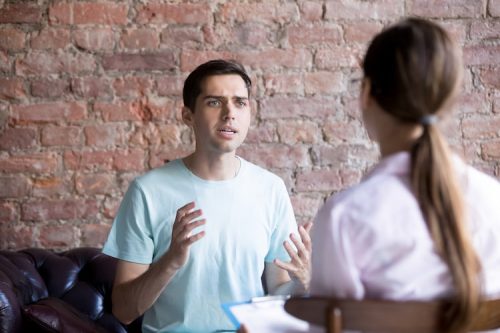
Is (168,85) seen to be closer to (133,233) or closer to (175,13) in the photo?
(175,13)

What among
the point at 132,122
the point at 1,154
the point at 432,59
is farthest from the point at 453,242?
the point at 1,154

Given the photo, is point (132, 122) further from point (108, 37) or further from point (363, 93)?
point (363, 93)

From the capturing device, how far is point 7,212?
8.57 feet

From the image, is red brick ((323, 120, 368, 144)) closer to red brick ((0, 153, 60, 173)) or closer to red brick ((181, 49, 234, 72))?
red brick ((181, 49, 234, 72))

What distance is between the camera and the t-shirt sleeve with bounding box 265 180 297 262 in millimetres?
2080

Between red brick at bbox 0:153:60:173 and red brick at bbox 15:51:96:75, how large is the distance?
34 cm

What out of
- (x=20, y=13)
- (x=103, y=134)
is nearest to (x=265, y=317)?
(x=103, y=134)

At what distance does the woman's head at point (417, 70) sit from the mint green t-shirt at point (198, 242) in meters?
0.90

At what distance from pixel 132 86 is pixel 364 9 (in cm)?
103

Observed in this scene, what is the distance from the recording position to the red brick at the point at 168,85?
266cm

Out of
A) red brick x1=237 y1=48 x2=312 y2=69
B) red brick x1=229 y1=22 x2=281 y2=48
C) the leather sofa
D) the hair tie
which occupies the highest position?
red brick x1=229 y1=22 x2=281 y2=48

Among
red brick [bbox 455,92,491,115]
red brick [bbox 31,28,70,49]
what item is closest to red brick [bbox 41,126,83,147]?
red brick [bbox 31,28,70,49]

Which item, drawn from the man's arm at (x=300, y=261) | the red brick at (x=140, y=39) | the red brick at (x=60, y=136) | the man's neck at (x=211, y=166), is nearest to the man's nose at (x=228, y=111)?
the man's neck at (x=211, y=166)

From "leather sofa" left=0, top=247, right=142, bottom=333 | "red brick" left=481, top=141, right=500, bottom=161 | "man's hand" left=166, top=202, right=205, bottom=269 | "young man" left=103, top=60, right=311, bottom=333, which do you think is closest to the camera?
"man's hand" left=166, top=202, right=205, bottom=269
